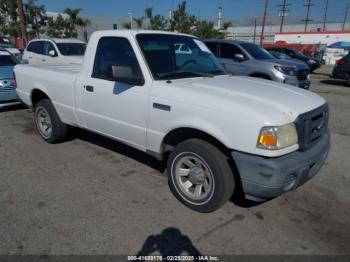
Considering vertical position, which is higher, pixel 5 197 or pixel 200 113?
pixel 200 113

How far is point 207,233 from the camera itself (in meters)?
3.04

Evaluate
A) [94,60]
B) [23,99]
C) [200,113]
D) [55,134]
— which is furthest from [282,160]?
[23,99]

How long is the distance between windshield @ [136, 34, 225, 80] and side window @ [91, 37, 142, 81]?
0.18 m

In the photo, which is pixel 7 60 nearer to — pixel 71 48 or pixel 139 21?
pixel 71 48

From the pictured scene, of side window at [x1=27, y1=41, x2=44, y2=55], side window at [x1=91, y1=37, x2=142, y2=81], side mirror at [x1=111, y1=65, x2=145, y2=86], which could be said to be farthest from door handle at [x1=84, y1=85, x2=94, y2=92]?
side window at [x1=27, y1=41, x2=44, y2=55]

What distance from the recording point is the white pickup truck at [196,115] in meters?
2.84

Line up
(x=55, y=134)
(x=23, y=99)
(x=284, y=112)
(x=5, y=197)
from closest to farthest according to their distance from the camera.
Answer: (x=284, y=112) → (x=5, y=197) → (x=55, y=134) → (x=23, y=99)

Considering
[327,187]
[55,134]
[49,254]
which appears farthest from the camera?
[55,134]

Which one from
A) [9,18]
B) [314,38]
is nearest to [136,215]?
[9,18]

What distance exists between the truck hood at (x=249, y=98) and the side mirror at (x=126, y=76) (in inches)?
16.5

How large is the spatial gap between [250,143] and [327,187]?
1.89 m

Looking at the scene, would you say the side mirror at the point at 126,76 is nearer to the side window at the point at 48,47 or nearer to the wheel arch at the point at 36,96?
the wheel arch at the point at 36,96

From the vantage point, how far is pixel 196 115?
3105 mm

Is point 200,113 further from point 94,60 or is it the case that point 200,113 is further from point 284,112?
point 94,60
